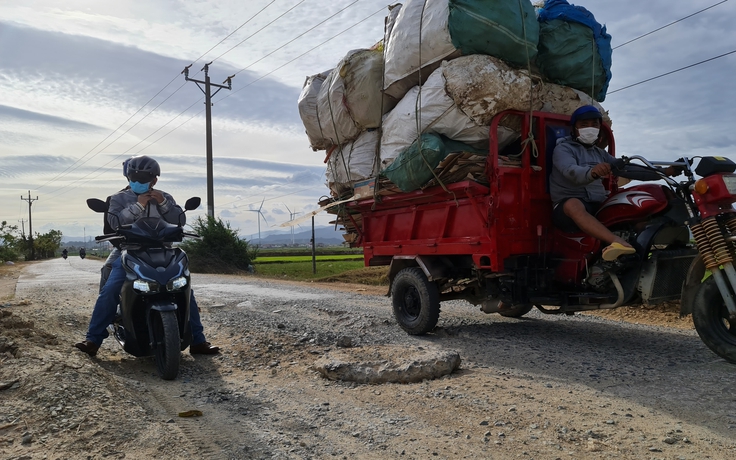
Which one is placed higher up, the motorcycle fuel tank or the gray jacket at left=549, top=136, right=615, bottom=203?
the gray jacket at left=549, top=136, right=615, bottom=203

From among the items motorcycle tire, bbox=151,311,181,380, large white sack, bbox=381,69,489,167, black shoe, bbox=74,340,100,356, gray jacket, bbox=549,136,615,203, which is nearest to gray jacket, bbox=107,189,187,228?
motorcycle tire, bbox=151,311,181,380

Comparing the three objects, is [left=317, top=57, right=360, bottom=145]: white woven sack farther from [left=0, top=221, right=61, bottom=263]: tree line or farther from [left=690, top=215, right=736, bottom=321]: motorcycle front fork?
[left=0, top=221, right=61, bottom=263]: tree line

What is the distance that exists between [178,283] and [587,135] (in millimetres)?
4173

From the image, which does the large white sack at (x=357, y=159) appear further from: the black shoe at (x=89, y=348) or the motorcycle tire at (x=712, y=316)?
the motorcycle tire at (x=712, y=316)

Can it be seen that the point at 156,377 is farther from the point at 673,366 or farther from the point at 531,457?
the point at 673,366

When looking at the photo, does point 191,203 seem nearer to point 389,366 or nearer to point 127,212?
point 127,212

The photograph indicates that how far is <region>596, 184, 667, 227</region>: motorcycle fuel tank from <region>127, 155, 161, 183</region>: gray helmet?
428 cm

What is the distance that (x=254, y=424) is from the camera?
3.39 meters

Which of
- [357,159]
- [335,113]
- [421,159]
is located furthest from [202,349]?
[335,113]

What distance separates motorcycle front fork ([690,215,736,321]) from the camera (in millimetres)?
4043

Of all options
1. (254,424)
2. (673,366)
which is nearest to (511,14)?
(673,366)

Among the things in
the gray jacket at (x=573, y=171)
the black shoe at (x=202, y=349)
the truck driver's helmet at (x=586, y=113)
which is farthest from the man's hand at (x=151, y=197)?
the truck driver's helmet at (x=586, y=113)

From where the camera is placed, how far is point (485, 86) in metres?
5.33

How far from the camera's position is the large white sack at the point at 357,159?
23.0 ft
